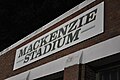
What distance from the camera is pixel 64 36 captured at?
13.0 m

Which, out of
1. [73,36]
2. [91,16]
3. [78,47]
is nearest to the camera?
[91,16]

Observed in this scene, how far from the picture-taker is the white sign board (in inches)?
453

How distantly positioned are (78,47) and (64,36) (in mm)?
1285

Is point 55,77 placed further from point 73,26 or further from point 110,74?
point 110,74

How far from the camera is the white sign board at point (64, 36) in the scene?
11.5 metres

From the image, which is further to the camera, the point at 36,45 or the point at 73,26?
the point at 36,45

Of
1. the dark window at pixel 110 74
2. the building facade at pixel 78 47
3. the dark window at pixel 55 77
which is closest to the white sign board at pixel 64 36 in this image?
the building facade at pixel 78 47

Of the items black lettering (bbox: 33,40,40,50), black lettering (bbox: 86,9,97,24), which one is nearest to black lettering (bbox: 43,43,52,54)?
black lettering (bbox: 33,40,40,50)

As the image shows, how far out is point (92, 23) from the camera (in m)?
11.6

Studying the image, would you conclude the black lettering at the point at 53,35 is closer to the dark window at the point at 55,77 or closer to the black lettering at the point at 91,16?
the dark window at the point at 55,77

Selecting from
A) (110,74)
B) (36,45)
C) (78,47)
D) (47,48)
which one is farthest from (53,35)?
(110,74)

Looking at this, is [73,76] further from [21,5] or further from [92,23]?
[21,5]

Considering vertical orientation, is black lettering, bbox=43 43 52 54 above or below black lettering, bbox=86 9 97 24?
below

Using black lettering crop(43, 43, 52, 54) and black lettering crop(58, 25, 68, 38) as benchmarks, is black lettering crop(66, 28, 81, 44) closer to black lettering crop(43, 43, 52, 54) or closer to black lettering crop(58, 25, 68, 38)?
black lettering crop(58, 25, 68, 38)
